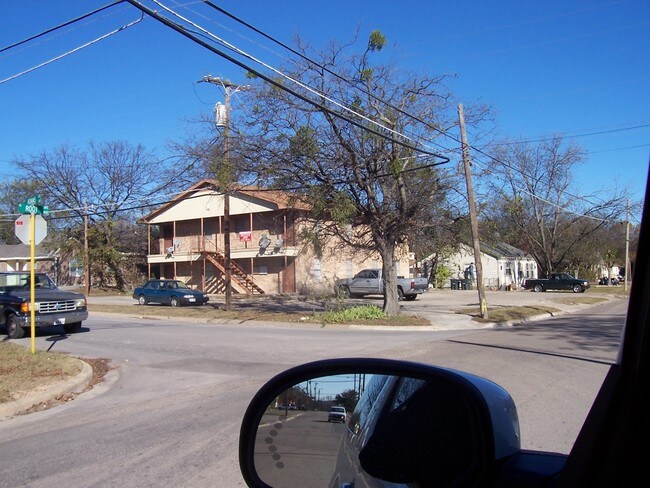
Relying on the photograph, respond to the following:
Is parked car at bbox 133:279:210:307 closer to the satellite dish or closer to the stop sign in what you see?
the satellite dish

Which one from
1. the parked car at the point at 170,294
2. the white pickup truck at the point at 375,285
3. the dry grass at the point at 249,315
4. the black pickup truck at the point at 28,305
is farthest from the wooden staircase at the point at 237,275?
the black pickup truck at the point at 28,305

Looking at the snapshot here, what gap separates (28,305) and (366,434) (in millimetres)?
15352

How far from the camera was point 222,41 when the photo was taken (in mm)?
10945

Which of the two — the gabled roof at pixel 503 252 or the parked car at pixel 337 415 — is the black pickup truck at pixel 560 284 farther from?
the parked car at pixel 337 415

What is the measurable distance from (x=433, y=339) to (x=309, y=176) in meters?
7.41

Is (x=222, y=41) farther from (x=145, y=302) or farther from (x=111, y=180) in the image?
(x=111, y=180)

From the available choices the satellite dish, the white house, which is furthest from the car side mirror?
the white house

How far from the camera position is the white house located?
174 feet

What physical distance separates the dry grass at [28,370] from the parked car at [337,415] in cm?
745

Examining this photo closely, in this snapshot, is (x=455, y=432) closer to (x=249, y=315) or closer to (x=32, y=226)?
(x=32, y=226)

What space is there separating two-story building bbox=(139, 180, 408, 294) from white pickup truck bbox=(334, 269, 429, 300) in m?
1.06

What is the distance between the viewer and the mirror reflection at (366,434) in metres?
1.76

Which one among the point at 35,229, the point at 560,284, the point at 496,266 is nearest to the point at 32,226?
the point at 35,229

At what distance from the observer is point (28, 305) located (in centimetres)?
1505
